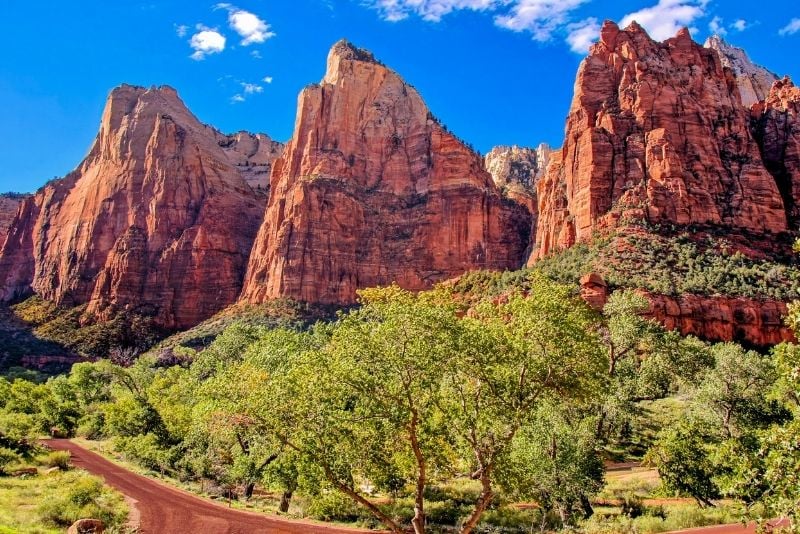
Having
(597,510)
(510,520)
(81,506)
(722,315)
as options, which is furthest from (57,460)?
(722,315)

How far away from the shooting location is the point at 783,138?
96125 mm

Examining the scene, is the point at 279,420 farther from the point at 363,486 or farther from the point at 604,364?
the point at 363,486

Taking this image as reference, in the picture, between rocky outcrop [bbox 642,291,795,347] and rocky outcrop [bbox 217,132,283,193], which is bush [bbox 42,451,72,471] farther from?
rocky outcrop [bbox 217,132,283,193]

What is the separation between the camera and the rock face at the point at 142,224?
128375 millimetres

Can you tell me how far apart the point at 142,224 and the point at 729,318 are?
124221mm

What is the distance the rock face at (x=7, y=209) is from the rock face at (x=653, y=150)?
6150 inches

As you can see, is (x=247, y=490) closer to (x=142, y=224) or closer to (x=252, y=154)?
(x=142, y=224)

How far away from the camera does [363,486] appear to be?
1246 inches

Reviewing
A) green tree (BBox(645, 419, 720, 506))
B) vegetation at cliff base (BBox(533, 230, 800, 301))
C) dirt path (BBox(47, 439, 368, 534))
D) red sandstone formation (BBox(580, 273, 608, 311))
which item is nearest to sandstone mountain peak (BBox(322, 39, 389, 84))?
vegetation at cliff base (BBox(533, 230, 800, 301))

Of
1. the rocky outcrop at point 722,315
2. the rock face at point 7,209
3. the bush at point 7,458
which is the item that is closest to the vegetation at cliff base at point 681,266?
the rocky outcrop at point 722,315

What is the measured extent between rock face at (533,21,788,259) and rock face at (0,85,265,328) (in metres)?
76.2

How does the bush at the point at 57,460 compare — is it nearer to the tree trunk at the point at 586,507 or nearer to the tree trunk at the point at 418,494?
the tree trunk at the point at 418,494

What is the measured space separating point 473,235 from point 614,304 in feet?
266

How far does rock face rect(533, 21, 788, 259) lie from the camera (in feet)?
276
